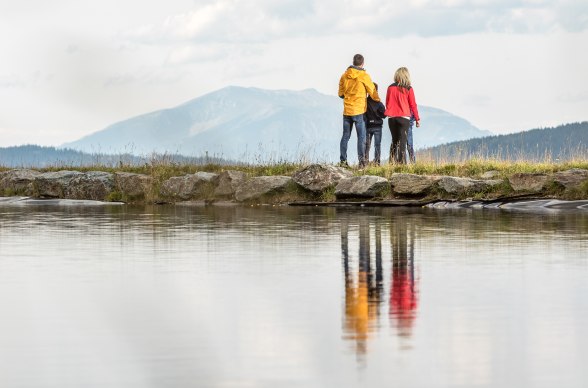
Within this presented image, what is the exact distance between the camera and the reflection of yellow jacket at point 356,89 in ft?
84.1

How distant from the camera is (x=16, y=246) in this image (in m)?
13.2

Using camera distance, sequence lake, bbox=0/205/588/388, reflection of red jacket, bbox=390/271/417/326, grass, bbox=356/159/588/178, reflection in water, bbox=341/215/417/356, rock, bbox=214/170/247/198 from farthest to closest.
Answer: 1. rock, bbox=214/170/247/198
2. grass, bbox=356/159/588/178
3. reflection of red jacket, bbox=390/271/417/326
4. reflection in water, bbox=341/215/417/356
5. lake, bbox=0/205/588/388

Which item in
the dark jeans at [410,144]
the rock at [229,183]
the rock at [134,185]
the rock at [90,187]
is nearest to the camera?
the rock at [229,183]

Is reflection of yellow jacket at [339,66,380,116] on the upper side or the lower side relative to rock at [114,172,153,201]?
upper

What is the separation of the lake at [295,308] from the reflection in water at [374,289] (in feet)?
0.07

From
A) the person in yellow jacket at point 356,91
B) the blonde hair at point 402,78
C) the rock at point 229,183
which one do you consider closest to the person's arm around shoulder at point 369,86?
the person in yellow jacket at point 356,91

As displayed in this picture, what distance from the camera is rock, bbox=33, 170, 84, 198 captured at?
2838cm

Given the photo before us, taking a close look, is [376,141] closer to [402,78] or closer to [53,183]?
[402,78]

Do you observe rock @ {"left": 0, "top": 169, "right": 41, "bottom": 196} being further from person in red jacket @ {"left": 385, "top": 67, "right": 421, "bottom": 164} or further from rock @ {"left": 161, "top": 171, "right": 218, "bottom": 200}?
person in red jacket @ {"left": 385, "top": 67, "right": 421, "bottom": 164}

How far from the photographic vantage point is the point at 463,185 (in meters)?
23.2

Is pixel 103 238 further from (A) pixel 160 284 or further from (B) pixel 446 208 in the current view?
(B) pixel 446 208

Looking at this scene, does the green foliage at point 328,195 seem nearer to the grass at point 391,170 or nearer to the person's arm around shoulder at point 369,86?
the grass at point 391,170

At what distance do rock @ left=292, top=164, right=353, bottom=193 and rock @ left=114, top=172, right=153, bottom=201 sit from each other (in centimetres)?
426

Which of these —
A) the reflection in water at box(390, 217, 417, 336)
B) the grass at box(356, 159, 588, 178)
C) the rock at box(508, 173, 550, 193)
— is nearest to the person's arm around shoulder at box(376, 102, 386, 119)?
the grass at box(356, 159, 588, 178)
